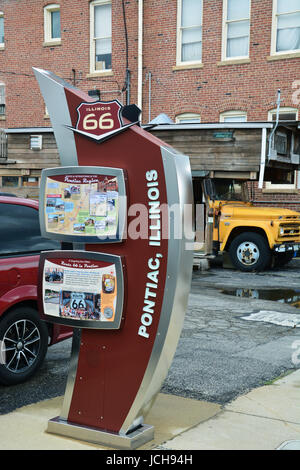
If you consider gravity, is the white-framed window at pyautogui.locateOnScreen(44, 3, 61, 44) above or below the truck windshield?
above

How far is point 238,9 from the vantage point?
1942 centimetres

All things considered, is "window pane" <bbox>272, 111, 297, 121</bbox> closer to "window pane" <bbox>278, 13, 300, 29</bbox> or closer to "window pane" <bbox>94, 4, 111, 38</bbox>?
"window pane" <bbox>278, 13, 300, 29</bbox>

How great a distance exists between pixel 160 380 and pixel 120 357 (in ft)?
1.03

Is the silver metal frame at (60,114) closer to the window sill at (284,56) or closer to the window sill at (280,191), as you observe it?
the window sill at (280,191)

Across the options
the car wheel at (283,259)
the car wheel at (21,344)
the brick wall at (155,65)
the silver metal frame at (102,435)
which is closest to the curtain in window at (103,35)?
the brick wall at (155,65)

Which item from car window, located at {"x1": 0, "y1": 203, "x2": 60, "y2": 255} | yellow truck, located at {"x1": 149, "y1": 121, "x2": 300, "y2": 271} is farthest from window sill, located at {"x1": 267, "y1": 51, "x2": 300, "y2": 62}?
car window, located at {"x1": 0, "y1": 203, "x2": 60, "y2": 255}

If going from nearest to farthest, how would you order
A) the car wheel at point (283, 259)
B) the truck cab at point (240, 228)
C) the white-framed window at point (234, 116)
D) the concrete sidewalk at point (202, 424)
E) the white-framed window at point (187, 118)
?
the concrete sidewalk at point (202, 424) → the truck cab at point (240, 228) → the car wheel at point (283, 259) → the white-framed window at point (234, 116) → the white-framed window at point (187, 118)

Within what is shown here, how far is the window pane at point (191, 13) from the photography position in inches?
793

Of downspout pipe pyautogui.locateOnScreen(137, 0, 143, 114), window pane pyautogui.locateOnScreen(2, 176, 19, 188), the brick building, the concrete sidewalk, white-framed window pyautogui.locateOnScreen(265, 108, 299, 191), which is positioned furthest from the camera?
downspout pipe pyautogui.locateOnScreen(137, 0, 143, 114)

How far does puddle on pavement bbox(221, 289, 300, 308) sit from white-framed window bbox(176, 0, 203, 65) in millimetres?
11354

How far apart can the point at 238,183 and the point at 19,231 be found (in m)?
9.75

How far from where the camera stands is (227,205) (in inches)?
569

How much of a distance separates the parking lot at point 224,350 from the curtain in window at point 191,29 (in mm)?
11536

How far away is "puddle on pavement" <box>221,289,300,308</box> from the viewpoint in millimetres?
10430
